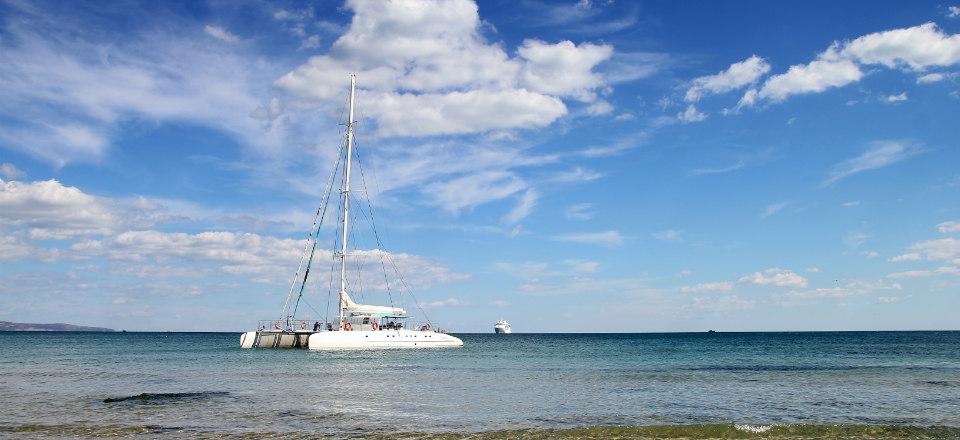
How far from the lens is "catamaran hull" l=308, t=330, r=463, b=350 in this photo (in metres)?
75.8

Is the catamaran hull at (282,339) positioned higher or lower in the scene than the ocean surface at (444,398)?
higher

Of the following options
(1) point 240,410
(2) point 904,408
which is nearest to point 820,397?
(2) point 904,408

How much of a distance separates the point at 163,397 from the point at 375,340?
45022 millimetres

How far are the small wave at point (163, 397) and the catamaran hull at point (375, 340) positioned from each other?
39.3 metres

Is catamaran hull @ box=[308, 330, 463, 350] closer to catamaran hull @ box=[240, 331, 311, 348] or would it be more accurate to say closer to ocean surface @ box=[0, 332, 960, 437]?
catamaran hull @ box=[240, 331, 311, 348]

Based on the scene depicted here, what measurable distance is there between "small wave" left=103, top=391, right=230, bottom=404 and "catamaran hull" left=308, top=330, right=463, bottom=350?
39.3 m

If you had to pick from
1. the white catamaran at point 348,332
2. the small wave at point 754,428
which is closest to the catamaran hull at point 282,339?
the white catamaran at point 348,332

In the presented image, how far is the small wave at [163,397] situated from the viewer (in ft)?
107

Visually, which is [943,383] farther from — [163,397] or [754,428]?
[163,397]

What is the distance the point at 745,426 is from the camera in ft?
79.4

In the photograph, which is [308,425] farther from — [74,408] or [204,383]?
[204,383]

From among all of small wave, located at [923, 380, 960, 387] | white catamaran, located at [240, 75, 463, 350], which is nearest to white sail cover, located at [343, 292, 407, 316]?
white catamaran, located at [240, 75, 463, 350]

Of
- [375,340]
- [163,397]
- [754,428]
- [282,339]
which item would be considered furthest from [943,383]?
[282,339]

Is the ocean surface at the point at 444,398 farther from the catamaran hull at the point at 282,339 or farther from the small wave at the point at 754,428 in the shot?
the catamaran hull at the point at 282,339
